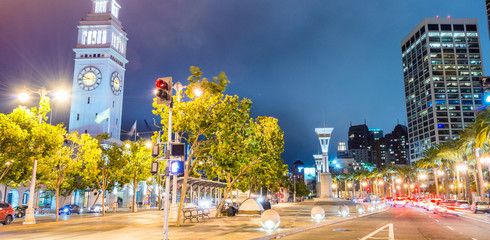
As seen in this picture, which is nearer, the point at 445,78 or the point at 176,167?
the point at 176,167

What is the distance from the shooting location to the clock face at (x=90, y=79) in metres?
92.5

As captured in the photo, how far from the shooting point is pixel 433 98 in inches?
6978

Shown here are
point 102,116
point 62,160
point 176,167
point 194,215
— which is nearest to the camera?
point 176,167

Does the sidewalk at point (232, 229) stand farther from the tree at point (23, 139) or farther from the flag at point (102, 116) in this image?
the flag at point (102, 116)

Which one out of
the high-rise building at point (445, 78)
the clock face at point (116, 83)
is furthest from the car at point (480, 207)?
the high-rise building at point (445, 78)

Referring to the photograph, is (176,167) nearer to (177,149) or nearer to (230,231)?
(177,149)

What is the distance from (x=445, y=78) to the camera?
586 feet

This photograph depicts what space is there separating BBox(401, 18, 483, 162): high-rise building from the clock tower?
142 m

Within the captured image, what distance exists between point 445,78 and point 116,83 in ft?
510

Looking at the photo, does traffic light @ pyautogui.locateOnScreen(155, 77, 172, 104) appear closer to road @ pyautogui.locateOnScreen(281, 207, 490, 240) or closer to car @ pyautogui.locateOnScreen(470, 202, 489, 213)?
road @ pyautogui.locateOnScreen(281, 207, 490, 240)

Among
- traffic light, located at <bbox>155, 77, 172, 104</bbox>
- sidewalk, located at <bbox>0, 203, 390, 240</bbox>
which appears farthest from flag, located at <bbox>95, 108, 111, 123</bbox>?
traffic light, located at <bbox>155, 77, 172, 104</bbox>

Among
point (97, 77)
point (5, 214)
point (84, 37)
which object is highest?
point (84, 37)

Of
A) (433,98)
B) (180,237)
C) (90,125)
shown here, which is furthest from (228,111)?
(433,98)

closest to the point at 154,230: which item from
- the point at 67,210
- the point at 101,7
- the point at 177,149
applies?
the point at 177,149
